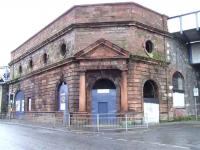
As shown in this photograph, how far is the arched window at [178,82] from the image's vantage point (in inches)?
1087

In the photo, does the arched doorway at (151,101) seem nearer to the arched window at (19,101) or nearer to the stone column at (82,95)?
the stone column at (82,95)

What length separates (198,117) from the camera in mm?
28625

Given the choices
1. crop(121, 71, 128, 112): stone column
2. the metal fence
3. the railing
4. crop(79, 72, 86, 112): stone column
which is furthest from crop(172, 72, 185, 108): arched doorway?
crop(79, 72, 86, 112): stone column

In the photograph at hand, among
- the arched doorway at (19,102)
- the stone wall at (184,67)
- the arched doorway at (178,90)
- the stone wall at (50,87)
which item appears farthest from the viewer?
the arched doorway at (19,102)

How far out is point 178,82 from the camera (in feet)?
92.5

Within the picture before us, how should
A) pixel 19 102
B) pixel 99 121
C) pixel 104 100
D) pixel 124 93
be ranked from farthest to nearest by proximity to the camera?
pixel 19 102 < pixel 104 100 < pixel 124 93 < pixel 99 121

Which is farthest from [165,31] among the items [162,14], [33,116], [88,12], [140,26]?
[33,116]

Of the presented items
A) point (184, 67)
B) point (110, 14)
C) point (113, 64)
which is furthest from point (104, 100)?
point (184, 67)

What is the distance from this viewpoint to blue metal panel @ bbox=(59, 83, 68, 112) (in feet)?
81.4

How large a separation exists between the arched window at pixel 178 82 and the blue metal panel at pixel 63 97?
939cm

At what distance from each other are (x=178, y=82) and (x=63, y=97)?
10.4 m

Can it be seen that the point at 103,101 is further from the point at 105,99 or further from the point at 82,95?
the point at 82,95

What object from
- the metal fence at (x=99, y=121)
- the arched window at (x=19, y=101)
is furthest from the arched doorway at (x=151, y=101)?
the arched window at (x=19, y=101)

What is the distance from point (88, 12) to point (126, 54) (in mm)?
4723
